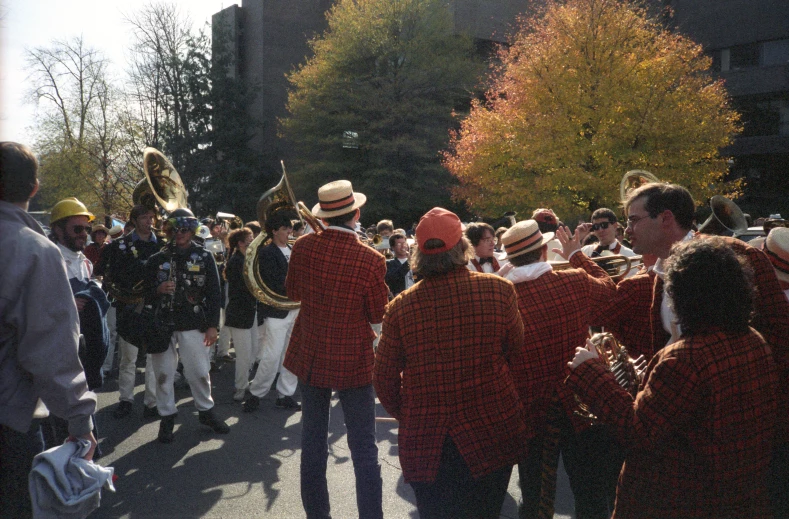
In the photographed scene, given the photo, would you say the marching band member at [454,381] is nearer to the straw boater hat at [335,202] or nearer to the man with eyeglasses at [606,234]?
the straw boater hat at [335,202]

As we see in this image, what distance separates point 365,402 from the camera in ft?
12.9

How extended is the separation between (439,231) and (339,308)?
1274mm

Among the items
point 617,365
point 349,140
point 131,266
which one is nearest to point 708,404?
point 617,365

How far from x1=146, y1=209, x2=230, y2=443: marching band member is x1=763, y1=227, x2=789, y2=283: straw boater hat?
14.4 feet

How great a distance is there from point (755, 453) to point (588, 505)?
127cm

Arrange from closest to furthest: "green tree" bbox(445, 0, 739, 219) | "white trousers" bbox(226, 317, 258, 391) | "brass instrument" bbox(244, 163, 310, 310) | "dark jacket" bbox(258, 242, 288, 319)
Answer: "brass instrument" bbox(244, 163, 310, 310) < "dark jacket" bbox(258, 242, 288, 319) < "white trousers" bbox(226, 317, 258, 391) < "green tree" bbox(445, 0, 739, 219)

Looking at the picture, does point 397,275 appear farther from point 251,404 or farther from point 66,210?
point 66,210

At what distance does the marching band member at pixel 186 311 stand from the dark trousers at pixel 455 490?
11.4 ft

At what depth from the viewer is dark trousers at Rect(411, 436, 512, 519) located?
→ 2811mm

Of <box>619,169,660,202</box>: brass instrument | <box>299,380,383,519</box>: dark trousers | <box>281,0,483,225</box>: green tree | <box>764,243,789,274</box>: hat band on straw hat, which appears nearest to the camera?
<box>764,243,789,274</box>: hat band on straw hat

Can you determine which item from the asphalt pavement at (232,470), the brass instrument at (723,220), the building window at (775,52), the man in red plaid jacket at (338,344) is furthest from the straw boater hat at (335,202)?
the building window at (775,52)

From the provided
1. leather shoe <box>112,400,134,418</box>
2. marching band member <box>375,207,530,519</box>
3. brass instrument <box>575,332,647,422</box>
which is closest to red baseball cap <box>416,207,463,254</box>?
marching band member <box>375,207,530,519</box>

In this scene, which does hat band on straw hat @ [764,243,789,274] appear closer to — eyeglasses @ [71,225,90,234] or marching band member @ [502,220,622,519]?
marching band member @ [502,220,622,519]

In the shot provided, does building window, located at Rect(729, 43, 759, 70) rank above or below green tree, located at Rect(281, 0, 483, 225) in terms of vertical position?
above
